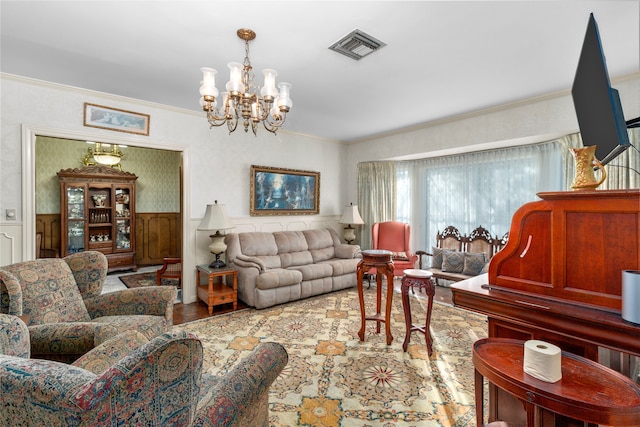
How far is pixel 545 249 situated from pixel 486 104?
296cm

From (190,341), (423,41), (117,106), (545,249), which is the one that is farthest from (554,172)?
(117,106)

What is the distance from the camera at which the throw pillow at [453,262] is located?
4.19 m

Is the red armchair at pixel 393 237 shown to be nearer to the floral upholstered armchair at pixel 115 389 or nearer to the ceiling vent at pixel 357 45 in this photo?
the ceiling vent at pixel 357 45

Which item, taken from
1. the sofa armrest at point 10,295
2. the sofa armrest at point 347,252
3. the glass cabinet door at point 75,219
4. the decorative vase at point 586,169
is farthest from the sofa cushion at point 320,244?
the glass cabinet door at point 75,219

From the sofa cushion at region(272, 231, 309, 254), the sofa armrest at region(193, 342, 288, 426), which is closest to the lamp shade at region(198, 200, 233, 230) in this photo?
the sofa cushion at region(272, 231, 309, 254)

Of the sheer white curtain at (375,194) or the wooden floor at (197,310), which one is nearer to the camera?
the wooden floor at (197,310)

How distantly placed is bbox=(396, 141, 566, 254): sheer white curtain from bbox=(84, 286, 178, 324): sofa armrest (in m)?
4.24

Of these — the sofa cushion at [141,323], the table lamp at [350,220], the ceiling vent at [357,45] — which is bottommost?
the sofa cushion at [141,323]

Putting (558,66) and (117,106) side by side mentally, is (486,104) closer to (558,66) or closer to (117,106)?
(558,66)

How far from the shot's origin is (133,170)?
6.36 metres

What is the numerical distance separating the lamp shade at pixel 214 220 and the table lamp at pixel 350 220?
2239 millimetres

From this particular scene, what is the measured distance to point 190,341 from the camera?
797mm

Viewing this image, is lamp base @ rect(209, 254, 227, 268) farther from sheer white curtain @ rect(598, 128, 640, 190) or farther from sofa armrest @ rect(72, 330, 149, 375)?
sheer white curtain @ rect(598, 128, 640, 190)

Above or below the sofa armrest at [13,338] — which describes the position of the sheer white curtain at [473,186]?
above
